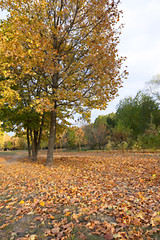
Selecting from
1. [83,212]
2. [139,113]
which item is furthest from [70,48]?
[139,113]

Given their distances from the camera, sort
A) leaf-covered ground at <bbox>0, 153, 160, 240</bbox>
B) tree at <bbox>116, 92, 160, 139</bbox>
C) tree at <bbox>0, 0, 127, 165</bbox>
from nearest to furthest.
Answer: leaf-covered ground at <bbox>0, 153, 160, 240</bbox> < tree at <bbox>0, 0, 127, 165</bbox> < tree at <bbox>116, 92, 160, 139</bbox>

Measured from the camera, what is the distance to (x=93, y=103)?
9.73 metres

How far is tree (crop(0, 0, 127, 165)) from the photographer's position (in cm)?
844

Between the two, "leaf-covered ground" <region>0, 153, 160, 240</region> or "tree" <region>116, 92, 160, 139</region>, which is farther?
"tree" <region>116, 92, 160, 139</region>

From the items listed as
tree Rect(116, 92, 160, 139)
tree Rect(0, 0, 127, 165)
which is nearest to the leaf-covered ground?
tree Rect(0, 0, 127, 165)

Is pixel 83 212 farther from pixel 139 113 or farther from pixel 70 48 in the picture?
pixel 139 113

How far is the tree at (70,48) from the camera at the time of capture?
8438 millimetres

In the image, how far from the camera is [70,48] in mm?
9633

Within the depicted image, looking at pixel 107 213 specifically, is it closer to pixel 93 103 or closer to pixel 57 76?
pixel 93 103

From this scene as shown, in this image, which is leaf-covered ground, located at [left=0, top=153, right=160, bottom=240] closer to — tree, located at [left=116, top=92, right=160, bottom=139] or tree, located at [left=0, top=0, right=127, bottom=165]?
tree, located at [left=0, top=0, right=127, bottom=165]

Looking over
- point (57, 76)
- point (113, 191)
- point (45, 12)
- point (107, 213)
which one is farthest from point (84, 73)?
point (107, 213)

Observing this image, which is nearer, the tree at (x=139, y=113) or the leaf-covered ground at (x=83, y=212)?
the leaf-covered ground at (x=83, y=212)

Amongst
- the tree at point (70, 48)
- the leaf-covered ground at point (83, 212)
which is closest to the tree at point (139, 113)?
the tree at point (70, 48)

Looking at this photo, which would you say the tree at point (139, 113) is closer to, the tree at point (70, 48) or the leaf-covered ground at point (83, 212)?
the tree at point (70, 48)
